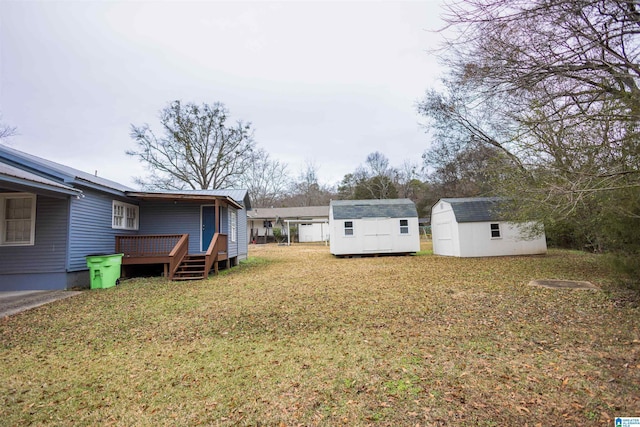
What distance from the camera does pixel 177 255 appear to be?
10.1 metres

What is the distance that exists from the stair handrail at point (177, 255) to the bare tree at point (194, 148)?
1641 centimetres

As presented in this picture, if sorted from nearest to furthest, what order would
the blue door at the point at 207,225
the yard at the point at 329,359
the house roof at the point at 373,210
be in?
1. the yard at the point at 329,359
2. the blue door at the point at 207,225
3. the house roof at the point at 373,210

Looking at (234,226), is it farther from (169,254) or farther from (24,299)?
(24,299)

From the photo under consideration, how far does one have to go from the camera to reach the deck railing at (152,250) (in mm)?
9945

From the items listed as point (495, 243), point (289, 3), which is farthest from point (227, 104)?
point (495, 243)

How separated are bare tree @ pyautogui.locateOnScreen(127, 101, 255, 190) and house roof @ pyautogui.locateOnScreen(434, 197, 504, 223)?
59.6 ft

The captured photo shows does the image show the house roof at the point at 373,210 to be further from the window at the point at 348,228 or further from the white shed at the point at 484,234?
the white shed at the point at 484,234

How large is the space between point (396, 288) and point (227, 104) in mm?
23438

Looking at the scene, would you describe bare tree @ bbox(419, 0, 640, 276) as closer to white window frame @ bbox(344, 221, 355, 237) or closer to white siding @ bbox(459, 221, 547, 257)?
white siding @ bbox(459, 221, 547, 257)

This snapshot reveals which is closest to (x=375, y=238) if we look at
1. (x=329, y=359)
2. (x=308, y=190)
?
(x=329, y=359)

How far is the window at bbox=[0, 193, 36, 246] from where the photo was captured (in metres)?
8.46

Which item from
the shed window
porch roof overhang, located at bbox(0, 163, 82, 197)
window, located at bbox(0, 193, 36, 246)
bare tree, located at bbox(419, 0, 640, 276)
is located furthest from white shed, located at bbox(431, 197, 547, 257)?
window, located at bbox(0, 193, 36, 246)

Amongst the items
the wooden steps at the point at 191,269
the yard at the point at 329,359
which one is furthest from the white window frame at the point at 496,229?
the wooden steps at the point at 191,269

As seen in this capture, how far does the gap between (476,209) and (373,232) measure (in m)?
5.41
